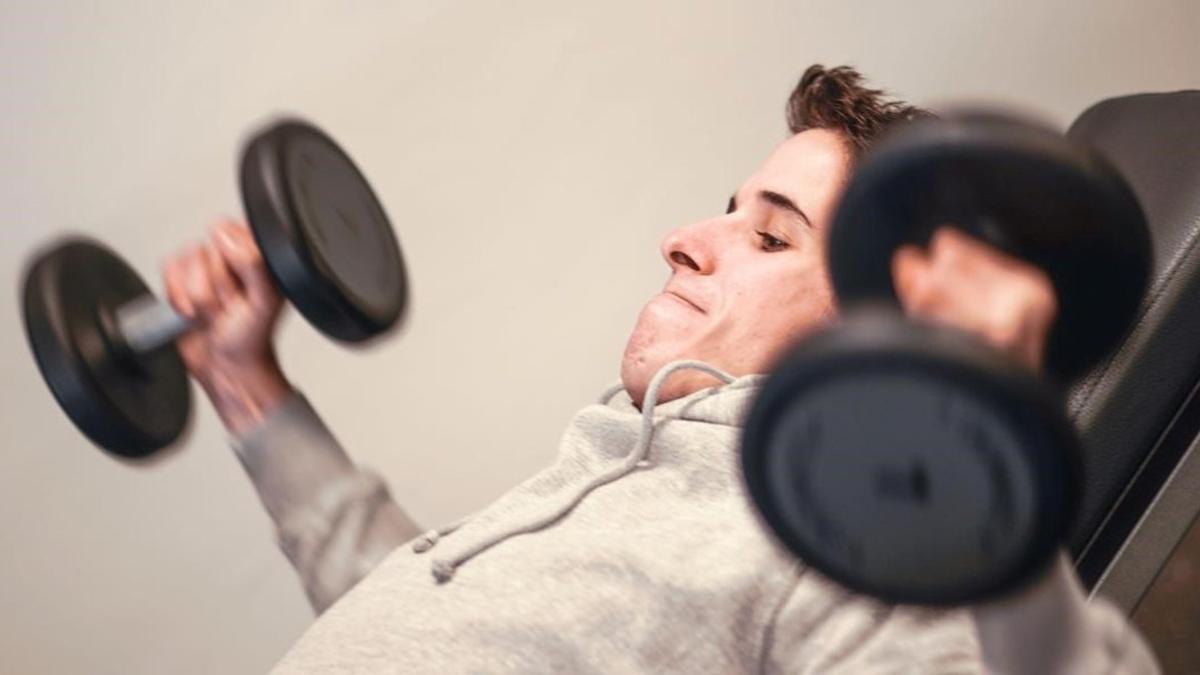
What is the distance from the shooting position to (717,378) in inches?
45.0

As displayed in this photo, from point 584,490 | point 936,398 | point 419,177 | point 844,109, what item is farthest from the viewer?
point 419,177

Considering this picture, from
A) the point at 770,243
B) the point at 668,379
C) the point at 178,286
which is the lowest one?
the point at 178,286

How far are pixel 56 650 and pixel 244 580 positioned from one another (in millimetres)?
238

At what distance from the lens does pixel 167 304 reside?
1167mm

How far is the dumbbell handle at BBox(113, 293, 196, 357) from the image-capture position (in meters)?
1.13

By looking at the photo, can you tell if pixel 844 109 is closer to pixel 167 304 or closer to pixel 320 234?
pixel 320 234

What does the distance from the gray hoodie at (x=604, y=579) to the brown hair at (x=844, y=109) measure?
345 mm

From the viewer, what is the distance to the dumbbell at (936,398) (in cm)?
55

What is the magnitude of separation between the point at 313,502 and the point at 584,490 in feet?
0.92

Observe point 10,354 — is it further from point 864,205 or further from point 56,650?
point 864,205

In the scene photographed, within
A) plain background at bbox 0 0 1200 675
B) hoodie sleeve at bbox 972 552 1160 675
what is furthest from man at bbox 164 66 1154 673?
plain background at bbox 0 0 1200 675

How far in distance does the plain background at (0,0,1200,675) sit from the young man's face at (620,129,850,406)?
407 millimetres

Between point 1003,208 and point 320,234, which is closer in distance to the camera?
point 1003,208

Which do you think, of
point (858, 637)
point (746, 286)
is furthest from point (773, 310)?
point (858, 637)
